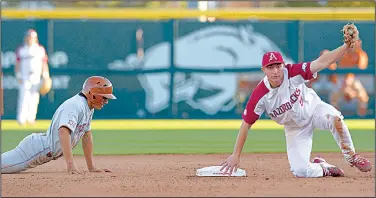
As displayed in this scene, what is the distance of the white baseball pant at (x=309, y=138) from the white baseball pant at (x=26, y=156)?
95.6 inches

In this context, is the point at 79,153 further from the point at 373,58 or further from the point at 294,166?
the point at 373,58

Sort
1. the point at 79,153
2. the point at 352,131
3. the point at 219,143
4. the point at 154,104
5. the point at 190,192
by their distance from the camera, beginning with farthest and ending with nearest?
the point at 154,104 < the point at 352,131 < the point at 219,143 < the point at 79,153 < the point at 190,192

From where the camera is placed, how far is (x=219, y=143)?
14414 millimetres

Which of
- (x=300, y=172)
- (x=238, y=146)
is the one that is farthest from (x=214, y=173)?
(x=300, y=172)

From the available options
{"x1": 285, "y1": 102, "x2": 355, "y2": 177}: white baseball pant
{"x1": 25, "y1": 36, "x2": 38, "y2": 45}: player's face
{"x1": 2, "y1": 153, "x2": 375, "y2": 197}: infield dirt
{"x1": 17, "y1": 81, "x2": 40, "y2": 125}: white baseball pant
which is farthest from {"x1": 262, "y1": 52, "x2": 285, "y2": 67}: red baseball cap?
{"x1": 25, "y1": 36, "x2": 38, "y2": 45}: player's face

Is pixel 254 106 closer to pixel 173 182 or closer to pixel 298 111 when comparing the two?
pixel 298 111

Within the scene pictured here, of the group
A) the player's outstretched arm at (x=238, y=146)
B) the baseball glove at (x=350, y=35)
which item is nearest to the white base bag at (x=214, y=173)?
the player's outstretched arm at (x=238, y=146)

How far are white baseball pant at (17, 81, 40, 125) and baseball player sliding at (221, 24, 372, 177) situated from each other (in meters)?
10.5

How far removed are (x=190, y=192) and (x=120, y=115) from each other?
46.7 feet

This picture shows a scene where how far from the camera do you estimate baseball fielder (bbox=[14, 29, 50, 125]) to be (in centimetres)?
1880

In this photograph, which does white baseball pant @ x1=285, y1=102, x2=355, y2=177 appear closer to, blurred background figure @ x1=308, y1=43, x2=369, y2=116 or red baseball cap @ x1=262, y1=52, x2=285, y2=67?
red baseball cap @ x1=262, y1=52, x2=285, y2=67

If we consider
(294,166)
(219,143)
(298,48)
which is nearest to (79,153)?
(219,143)

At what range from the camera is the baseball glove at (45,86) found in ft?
65.0

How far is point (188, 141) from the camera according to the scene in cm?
1485
